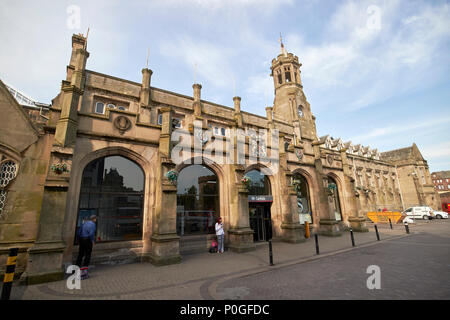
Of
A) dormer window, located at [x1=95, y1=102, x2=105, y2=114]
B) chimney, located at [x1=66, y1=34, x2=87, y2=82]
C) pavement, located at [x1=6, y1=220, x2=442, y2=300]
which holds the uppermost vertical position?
chimney, located at [x1=66, y1=34, x2=87, y2=82]

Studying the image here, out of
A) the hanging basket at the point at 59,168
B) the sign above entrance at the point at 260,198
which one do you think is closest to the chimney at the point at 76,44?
the hanging basket at the point at 59,168

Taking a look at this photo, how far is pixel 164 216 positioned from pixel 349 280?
7.77m

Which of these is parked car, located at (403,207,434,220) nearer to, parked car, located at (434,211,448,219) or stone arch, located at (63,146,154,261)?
parked car, located at (434,211,448,219)

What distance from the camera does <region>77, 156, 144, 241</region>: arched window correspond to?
989 centimetres

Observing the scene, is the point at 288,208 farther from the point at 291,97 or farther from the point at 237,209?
the point at 291,97

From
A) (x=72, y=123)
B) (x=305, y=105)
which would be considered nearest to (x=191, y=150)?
(x=72, y=123)

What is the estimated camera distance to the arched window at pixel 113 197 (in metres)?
9.89

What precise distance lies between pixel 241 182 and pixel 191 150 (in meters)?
3.79

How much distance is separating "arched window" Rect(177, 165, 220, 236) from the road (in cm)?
602

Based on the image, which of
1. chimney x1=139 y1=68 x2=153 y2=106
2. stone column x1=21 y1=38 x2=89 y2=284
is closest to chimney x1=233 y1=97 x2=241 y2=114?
chimney x1=139 y1=68 x2=153 y2=106

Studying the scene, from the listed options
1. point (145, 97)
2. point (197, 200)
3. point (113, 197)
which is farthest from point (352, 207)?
point (145, 97)

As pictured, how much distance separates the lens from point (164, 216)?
9.80 metres

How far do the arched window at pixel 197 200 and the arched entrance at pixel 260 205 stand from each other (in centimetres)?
316
